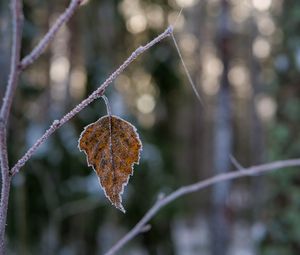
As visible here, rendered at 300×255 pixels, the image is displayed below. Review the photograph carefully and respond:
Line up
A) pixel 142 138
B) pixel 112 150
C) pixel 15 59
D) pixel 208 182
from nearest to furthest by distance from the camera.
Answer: pixel 15 59
pixel 112 150
pixel 208 182
pixel 142 138

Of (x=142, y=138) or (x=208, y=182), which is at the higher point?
(x=208, y=182)

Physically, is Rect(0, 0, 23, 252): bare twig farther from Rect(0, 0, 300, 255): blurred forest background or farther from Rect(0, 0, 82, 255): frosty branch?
Rect(0, 0, 300, 255): blurred forest background

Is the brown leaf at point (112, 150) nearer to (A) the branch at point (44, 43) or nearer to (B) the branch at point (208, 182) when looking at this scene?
(A) the branch at point (44, 43)

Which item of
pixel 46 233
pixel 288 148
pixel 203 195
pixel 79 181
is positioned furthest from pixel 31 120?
pixel 203 195

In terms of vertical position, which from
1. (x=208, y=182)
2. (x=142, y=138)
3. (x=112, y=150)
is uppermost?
(x=112, y=150)

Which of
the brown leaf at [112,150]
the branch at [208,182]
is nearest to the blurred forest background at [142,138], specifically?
the branch at [208,182]

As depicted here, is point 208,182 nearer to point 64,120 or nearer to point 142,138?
point 64,120

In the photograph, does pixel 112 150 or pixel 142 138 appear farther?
pixel 142 138

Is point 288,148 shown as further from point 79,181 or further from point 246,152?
point 246,152

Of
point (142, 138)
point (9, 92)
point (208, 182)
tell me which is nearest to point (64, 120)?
point (9, 92)

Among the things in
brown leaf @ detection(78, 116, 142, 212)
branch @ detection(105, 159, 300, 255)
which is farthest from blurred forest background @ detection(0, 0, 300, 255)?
brown leaf @ detection(78, 116, 142, 212)
